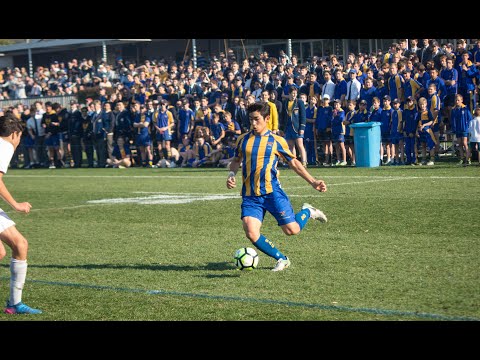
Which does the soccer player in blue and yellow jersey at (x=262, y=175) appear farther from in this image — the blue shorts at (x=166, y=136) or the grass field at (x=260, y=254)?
the blue shorts at (x=166, y=136)

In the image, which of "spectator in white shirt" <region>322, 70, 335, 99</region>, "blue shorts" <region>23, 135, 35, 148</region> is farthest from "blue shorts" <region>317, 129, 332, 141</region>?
"blue shorts" <region>23, 135, 35, 148</region>

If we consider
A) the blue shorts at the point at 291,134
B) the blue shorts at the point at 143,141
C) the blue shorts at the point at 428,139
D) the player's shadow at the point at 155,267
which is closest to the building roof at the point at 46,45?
the blue shorts at the point at 143,141

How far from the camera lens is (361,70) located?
80.0 ft

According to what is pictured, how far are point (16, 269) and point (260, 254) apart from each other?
3721mm

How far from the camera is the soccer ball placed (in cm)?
918

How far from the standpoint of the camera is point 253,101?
24.5 metres

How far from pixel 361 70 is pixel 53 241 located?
562 inches

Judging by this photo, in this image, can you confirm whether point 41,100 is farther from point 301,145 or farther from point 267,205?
point 267,205

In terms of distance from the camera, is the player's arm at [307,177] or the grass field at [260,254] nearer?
the grass field at [260,254]

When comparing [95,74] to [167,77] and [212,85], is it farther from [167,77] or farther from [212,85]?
[212,85]

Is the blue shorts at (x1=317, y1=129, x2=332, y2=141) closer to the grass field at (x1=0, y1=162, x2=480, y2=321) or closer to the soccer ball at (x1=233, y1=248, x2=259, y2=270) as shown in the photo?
the grass field at (x1=0, y1=162, x2=480, y2=321)

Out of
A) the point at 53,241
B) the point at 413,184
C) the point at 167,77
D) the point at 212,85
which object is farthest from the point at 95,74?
the point at 53,241

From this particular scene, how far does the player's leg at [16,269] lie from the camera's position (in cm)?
759

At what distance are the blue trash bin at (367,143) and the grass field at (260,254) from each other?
145 inches
